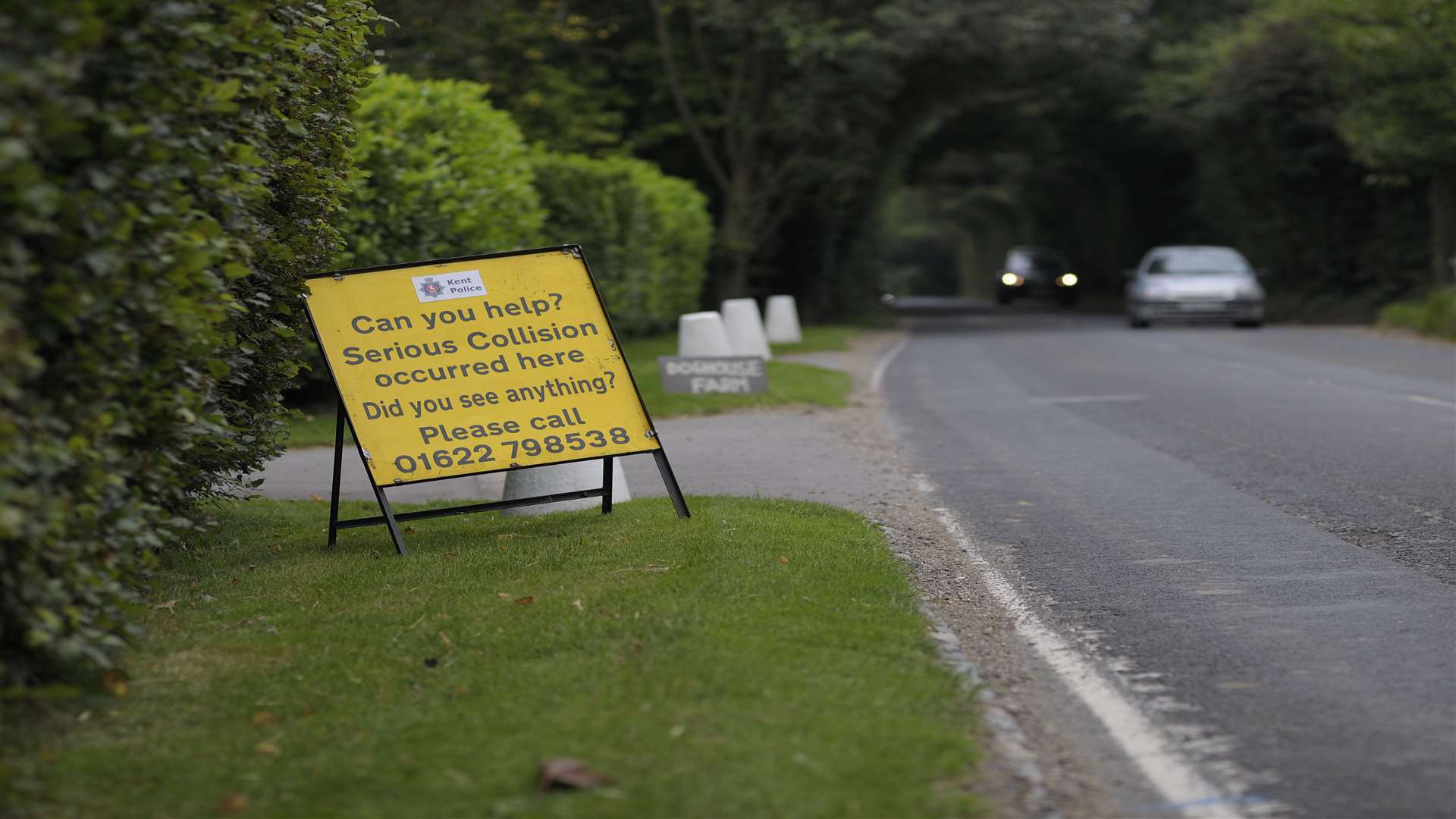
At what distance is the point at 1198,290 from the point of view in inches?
1261

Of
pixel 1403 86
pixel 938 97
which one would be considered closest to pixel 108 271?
pixel 1403 86

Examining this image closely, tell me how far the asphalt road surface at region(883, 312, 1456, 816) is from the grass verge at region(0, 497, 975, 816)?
2.89 feet

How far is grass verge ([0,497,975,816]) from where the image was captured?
438 centimetres

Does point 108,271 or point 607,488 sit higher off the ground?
point 108,271

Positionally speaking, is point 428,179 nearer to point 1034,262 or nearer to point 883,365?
point 883,365

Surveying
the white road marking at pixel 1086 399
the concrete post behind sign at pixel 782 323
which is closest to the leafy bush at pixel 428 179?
the white road marking at pixel 1086 399

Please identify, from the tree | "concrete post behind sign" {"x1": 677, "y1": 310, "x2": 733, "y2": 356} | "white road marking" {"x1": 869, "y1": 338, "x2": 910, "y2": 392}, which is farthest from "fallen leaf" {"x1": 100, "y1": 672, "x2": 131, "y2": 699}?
the tree

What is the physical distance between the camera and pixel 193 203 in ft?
18.5

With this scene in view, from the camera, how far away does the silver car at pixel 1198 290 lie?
105 ft

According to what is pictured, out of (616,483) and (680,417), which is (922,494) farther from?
(680,417)

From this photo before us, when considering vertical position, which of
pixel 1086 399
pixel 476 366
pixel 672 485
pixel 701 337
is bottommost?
pixel 1086 399

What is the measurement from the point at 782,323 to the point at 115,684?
921 inches

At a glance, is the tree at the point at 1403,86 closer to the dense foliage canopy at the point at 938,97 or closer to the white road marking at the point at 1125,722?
the dense foliage canopy at the point at 938,97

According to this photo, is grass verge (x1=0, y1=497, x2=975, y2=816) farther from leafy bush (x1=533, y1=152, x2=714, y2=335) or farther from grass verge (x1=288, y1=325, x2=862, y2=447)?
leafy bush (x1=533, y1=152, x2=714, y2=335)
